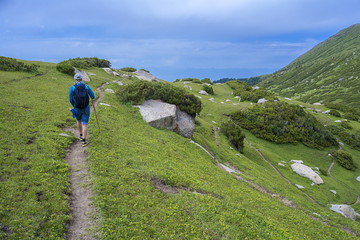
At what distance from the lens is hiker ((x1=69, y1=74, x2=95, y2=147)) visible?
13.0m

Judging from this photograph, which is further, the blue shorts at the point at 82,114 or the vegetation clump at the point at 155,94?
the vegetation clump at the point at 155,94

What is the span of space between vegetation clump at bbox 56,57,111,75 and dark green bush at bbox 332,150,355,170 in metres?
71.3

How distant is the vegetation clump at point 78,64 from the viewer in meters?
41.3

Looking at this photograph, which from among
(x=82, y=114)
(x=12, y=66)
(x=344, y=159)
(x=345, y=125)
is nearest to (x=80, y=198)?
(x=82, y=114)

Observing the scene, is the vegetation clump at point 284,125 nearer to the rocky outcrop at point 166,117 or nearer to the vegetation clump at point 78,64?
the rocky outcrop at point 166,117

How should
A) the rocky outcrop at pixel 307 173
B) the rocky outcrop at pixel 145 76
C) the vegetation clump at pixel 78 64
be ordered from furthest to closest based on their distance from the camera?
the rocky outcrop at pixel 145 76
the vegetation clump at pixel 78 64
the rocky outcrop at pixel 307 173

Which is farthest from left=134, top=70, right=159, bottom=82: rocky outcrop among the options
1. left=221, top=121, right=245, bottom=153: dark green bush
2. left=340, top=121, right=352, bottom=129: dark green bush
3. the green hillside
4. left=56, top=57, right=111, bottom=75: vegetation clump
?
left=340, top=121, right=352, bottom=129: dark green bush

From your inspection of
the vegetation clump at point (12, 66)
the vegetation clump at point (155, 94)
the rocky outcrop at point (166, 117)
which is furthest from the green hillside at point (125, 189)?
the vegetation clump at point (12, 66)

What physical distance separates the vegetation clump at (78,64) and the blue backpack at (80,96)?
34970mm

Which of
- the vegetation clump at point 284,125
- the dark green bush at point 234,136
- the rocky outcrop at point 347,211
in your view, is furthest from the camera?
the vegetation clump at point 284,125

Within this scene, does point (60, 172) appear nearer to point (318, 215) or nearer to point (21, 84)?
point (318, 215)

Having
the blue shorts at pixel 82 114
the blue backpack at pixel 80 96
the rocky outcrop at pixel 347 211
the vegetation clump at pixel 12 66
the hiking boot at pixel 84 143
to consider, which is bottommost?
the rocky outcrop at pixel 347 211

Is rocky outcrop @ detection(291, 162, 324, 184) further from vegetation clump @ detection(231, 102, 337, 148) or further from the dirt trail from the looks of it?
the dirt trail

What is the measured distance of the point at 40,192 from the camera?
8703 mm
